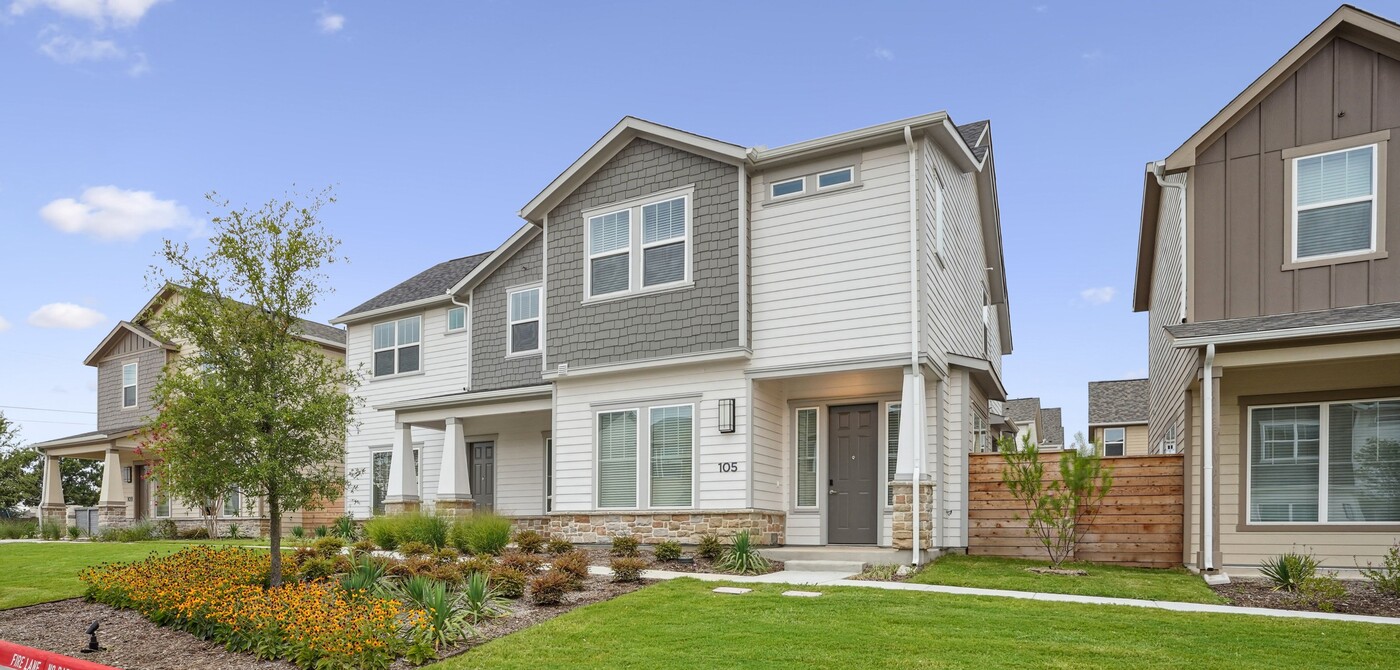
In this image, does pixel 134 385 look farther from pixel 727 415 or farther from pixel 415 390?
pixel 727 415

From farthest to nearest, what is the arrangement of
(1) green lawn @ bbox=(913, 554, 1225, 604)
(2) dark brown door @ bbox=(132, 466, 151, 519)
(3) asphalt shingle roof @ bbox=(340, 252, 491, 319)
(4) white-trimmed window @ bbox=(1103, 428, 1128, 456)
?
(4) white-trimmed window @ bbox=(1103, 428, 1128, 456)
(2) dark brown door @ bbox=(132, 466, 151, 519)
(3) asphalt shingle roof @ bbox=(340, 252, 491, 319)
(1) green lawn @ bbox=(913, 554, 1225, 604)

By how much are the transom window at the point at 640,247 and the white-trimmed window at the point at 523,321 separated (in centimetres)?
369

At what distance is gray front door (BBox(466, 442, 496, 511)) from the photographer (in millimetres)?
20328

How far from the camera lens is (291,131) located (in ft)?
57.0

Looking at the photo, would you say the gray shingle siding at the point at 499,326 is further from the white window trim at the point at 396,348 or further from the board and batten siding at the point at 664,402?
the board and batten siding at the point at 664,402

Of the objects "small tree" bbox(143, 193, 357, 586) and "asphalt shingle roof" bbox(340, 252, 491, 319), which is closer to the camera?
"small tree" bbox(143, 193, 357, 586)

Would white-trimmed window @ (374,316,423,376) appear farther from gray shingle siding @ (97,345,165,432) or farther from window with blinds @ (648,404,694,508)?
gray shingle siding @ (97,345,165,432)

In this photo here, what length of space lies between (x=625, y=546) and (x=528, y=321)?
686 centimetres

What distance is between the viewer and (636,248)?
15.3 metres

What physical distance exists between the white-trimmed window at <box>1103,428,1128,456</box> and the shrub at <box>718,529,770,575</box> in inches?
1104

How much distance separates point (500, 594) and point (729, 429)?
4.83 meters

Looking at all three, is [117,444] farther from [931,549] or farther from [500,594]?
[931,549]

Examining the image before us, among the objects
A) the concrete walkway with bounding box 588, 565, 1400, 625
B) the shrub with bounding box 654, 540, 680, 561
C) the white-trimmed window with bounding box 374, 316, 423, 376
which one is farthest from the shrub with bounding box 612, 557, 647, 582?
the white-trimmed window with bounding box 374, 316, 423, 376

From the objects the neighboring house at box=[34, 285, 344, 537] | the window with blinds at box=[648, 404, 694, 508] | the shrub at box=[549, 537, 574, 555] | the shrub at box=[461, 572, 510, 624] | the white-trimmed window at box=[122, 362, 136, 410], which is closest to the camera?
the shrub at box=[461, 572, 510, 624]
